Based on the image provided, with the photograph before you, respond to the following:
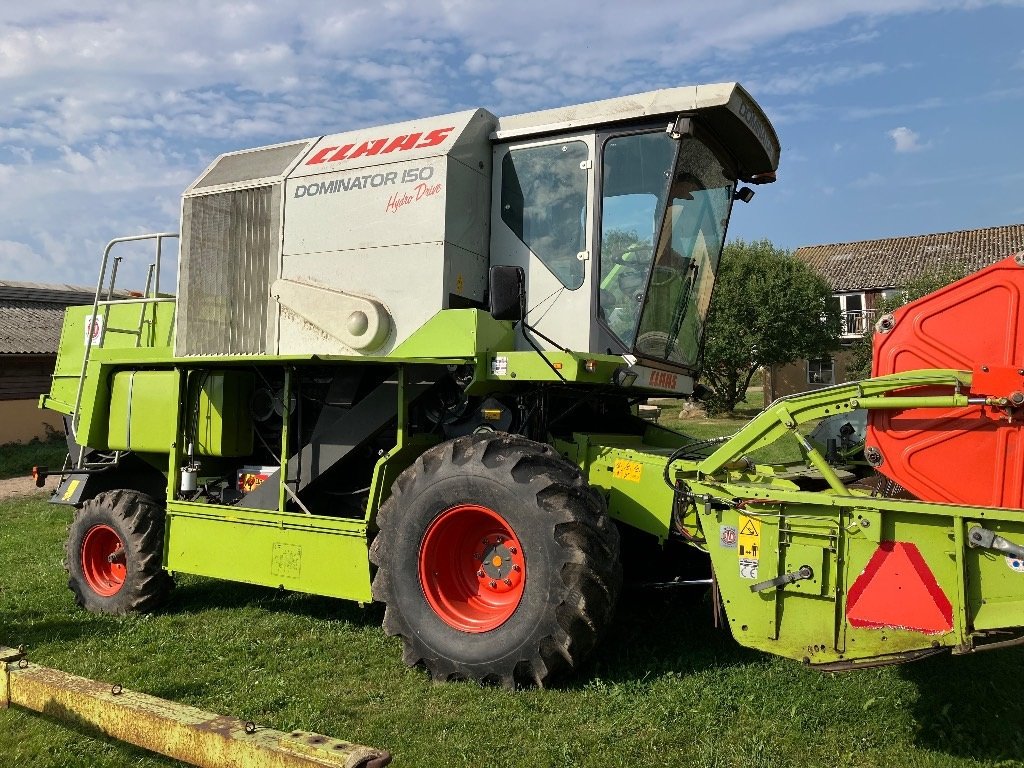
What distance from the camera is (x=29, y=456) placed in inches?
740

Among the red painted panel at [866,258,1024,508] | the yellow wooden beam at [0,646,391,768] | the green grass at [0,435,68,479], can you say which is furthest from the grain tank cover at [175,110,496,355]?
the green grass at [0,435,68,479]

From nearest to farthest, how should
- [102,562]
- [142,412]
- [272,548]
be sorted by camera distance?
[272,548] → [142,412] → [102,562]

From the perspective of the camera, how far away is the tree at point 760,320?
28.7 metres

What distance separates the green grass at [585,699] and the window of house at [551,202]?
2.48 metres

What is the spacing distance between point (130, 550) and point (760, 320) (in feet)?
82.9

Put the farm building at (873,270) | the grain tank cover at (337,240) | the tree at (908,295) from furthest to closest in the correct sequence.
→ the farm building at (873,270) < the tree at (908,295) < the grain tank cover at (337,240)

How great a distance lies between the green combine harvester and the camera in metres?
3.88

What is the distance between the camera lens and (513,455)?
15.4 feet

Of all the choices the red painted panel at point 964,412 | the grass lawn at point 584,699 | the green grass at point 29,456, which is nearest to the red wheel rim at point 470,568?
the grass lawn at point 584,699

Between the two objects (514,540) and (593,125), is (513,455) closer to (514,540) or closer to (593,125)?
(514,540)

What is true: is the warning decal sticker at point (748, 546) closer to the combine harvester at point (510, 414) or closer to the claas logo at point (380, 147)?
the combine harvester at point (510, 414)

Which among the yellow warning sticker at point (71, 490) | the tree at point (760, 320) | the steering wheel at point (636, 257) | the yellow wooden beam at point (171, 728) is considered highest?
the tree at point (760, 320)

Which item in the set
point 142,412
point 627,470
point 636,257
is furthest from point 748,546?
point 142,412

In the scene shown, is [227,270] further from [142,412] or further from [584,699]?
[584,699]
